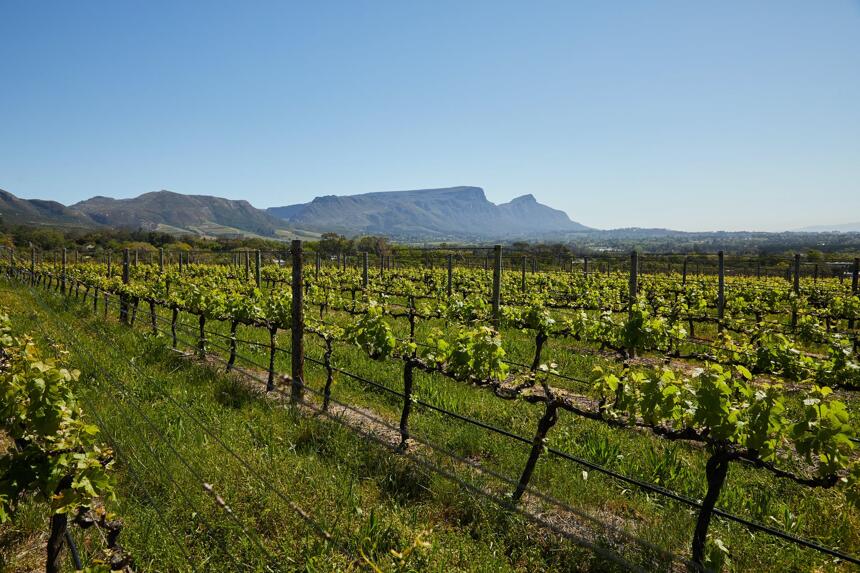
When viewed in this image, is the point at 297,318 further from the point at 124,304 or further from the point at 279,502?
the point at 124,304

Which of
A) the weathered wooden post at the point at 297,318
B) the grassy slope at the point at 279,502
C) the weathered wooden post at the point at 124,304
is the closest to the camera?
the grassy slope at the point at 279,502

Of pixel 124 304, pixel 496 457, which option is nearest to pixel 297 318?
pixel 496 457

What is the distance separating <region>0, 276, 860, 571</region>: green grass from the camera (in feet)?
12.9

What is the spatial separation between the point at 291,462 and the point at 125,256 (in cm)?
1326

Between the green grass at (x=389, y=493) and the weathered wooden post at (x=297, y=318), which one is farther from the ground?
the weathered wooden post at (x=297, y=318)

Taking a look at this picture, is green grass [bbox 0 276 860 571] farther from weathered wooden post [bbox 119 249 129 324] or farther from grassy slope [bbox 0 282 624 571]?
weathered wooden post [bbox 119 249 129 324]

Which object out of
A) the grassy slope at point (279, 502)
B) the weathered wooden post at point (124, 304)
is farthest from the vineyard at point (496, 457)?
the weathered wooden post at point (124, 304)

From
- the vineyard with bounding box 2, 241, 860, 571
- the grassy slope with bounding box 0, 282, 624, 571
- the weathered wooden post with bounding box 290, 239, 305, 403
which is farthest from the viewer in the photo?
the weathered wooden post with bounding box 290, 239, 305, 403

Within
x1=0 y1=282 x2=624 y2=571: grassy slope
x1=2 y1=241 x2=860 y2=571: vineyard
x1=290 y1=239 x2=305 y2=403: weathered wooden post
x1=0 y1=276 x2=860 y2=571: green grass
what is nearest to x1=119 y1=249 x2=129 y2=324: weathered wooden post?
x1=2 y1=241 x2=860 y2=571: vineyard

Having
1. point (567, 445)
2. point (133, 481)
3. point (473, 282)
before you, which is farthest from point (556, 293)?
point (133, 481)

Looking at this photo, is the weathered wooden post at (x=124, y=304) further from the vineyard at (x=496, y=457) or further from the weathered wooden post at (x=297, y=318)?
the weathered wooden post at (x=297, y=318)

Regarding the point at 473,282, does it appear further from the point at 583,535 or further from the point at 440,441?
the point at 583,535

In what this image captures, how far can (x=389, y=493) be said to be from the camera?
4.76m

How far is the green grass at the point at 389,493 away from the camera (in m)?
3.92
